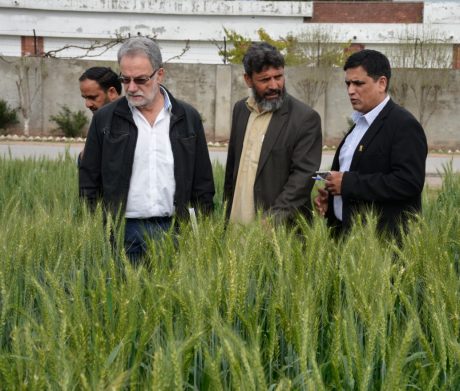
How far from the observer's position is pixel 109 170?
11.9 ft

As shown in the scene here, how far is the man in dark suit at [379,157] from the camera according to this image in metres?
3.63

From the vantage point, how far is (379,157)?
3719 mm

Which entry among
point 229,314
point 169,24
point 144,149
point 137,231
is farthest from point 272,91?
point 169,24

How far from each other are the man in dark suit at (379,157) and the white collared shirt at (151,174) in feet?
2.16

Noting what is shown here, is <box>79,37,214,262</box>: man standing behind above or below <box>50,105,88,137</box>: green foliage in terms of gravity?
above

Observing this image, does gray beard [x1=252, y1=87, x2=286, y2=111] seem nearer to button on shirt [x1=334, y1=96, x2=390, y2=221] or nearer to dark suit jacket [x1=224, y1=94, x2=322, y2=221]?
dark suit jacket [x1=224, y1=94, x2=322, y2=221]

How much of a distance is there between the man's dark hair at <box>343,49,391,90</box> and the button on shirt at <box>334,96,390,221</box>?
0.13 m

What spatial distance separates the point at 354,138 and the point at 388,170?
0.74ft

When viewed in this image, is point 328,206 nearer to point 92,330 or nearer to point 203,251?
point 203,251

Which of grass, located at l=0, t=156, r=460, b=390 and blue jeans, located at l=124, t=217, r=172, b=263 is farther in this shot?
blue jeans, located at l=124, t=217, r=172, b=263

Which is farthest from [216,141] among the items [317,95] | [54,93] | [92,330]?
[92,330]

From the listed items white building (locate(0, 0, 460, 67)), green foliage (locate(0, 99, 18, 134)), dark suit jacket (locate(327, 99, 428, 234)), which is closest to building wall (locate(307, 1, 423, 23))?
white building (locate(0, 0, 460, 67))

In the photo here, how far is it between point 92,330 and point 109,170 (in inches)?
70.6

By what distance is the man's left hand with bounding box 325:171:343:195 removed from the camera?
3.67 meters
